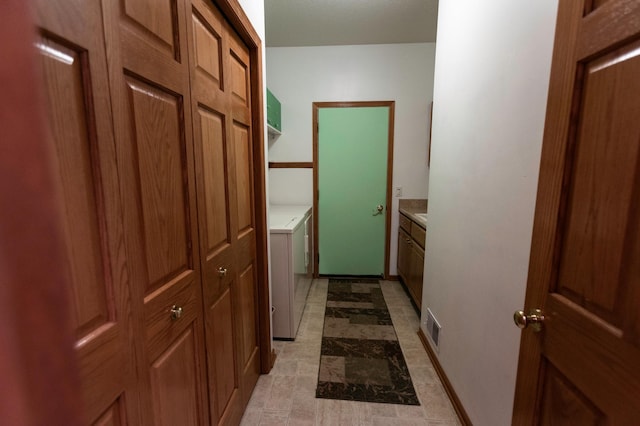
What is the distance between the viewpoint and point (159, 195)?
0.76 meters

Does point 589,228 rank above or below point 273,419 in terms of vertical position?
above

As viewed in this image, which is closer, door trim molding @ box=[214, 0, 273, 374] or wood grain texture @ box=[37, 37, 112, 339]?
wood grain texture @ box=[37, 37, 112, 339]

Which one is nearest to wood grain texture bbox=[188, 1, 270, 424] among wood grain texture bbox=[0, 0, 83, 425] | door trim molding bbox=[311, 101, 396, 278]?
wood grain texture bbox=[0, 0, 83, 425]

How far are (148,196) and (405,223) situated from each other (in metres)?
2.68

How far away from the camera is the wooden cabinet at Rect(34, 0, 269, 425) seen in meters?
0.51

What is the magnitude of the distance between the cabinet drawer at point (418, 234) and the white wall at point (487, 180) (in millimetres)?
548

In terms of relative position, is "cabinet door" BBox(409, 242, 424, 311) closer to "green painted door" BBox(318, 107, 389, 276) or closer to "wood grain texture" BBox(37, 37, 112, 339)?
"green painted door" BBox(318, 107, 389, 276)

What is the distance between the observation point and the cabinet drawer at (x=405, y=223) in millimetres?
2846

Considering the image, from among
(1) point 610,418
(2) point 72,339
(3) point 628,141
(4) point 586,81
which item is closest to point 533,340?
(1) point 610,418

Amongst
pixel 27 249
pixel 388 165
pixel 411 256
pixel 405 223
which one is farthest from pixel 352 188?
pixel 27 249

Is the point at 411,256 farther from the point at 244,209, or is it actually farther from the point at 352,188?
the point at 244,209

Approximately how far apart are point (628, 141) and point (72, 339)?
868 mm

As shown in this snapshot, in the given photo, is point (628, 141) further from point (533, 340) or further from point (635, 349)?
point (533, 340)

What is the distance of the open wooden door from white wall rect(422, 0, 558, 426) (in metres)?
0.26
